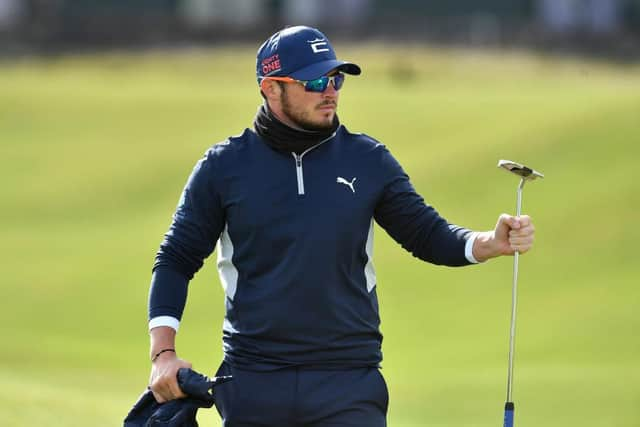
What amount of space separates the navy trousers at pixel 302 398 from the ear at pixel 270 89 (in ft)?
3.29

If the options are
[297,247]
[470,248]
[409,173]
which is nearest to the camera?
[297,247]

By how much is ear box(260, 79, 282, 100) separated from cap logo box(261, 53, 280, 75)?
37mm

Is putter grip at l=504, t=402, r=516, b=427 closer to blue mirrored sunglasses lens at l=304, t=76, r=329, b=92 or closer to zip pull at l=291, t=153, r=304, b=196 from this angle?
zip pull at l=291, t=153, r=304, b=196

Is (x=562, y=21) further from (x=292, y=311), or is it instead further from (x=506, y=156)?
(x=292, y=311)

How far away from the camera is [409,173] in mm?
30047

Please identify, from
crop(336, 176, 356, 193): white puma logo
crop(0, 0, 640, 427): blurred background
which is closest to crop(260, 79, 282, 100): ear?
crop(336, 176, 356, 193): white puma logo

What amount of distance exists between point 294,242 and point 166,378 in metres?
0.65

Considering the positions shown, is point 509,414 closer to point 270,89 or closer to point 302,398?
point 302,398

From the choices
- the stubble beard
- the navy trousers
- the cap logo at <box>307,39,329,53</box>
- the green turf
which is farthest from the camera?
the green turf

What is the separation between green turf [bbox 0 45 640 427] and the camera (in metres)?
15.3

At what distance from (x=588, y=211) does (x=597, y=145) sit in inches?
122

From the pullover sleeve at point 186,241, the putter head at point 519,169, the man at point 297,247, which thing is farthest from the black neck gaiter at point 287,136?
the putter head at point 519,169

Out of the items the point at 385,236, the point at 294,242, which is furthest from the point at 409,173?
the point at 294,242

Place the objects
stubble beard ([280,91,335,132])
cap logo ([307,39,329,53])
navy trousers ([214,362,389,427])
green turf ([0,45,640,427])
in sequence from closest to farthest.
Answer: navy trousers ([214,362,389,427]), stubble beard ([280,91,335,132]), cap logo ([307,39,329,53]), green turf ([0,45,640,427])
